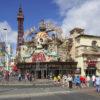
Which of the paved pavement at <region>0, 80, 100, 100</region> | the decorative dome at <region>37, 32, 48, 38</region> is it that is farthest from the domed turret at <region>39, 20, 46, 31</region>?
the paved pavement at <region>0, 80, 100, 100</region>

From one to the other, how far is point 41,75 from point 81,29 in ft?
42.9

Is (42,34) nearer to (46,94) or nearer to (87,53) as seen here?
(87,53)

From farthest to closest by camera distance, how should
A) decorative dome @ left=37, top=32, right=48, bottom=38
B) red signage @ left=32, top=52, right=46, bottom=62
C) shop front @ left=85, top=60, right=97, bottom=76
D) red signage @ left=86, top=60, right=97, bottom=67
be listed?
decorative dome @ left=37, top=32, right=48, bottom=38
red signage @ left=32, top=52, right=46, bottom=62
shop front @ left=85, top=60, right=97, bottom=76
red signage @ left=86, top=60, right=97, bottom=67

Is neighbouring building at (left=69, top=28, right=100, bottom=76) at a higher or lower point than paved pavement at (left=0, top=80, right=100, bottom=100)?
higher

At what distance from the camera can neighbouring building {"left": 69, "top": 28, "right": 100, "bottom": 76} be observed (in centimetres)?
6562

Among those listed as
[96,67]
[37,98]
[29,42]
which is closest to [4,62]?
[29,42]

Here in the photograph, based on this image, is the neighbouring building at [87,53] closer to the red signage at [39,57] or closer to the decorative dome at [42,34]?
the red signage at [39,57]

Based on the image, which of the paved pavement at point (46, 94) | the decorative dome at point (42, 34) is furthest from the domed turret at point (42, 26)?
the paved pavement at point (46, 94)

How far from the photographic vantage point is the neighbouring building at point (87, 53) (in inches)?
2584

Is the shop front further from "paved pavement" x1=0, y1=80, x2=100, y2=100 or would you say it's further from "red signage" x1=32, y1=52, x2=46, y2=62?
"paved pavement" x1=0, y1=80, x2=100, y2=100

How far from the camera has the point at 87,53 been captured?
65562 millimetres

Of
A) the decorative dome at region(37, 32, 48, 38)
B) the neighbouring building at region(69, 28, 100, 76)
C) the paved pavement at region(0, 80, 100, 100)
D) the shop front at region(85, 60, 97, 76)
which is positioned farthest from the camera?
the decorative dome at region(37, 32, 48, 38)

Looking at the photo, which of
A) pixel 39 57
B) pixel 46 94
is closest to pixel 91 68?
pixel 39 57

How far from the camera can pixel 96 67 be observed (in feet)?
216
